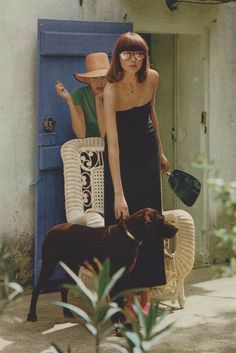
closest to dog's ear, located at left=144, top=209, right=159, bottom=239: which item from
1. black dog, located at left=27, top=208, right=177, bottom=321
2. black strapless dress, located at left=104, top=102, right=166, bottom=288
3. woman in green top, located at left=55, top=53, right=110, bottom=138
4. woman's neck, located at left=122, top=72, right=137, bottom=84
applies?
black dog, located at left=27, top=208, right=177, bottom=321

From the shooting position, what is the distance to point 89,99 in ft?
22.5

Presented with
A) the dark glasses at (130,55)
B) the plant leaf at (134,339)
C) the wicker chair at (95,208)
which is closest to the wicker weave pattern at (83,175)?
the wicker chair at (95,208)

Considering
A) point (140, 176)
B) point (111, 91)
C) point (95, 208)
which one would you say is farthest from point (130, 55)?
point (95, 208)

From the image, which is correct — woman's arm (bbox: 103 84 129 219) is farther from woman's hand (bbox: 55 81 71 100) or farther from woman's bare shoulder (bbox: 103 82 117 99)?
woman's hand (bbox: 55 81 71 100)

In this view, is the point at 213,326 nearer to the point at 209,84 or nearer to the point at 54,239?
the point at 54,239

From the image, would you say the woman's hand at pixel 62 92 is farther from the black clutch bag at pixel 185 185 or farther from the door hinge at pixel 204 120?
the door hinge at pixel 204 120

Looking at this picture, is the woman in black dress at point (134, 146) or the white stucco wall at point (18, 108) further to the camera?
the white stucco wall at point (18, 108)

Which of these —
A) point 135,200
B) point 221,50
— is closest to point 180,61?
point 221,50

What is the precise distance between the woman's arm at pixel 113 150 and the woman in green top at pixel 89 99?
115cm

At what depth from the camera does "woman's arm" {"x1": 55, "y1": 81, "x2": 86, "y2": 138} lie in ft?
22.4

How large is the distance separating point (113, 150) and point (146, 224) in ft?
1.84

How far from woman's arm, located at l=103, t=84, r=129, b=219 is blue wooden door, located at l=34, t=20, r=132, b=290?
4.71 feet

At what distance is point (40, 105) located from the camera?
273 inches

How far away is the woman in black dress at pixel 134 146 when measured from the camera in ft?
18.3
